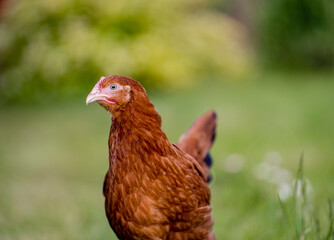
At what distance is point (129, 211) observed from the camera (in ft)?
6.27

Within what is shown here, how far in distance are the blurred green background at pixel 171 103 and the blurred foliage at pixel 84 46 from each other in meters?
0.02

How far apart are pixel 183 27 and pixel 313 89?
265cm

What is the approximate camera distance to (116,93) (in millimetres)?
1831

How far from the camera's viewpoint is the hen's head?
71.6 inches

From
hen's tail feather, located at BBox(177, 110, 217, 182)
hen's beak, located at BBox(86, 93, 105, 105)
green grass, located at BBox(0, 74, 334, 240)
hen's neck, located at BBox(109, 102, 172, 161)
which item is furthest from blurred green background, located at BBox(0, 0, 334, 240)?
hen's beak, located at BBox(86, 93, 105, 105)

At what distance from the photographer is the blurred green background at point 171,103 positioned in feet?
11.3

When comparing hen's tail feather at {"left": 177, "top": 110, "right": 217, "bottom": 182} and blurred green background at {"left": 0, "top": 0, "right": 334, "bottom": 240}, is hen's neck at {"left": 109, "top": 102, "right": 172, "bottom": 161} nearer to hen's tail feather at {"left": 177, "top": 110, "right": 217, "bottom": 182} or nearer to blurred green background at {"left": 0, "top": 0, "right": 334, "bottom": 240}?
hen's tail feather at {"left": 177, "top": 110, "right": 217, "bottom": 182}

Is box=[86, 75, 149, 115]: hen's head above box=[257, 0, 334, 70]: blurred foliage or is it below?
below

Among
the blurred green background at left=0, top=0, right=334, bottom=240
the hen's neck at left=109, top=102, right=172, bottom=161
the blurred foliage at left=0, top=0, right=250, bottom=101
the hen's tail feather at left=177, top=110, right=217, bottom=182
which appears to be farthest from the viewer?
the blurred foliage at left=0, top=0, right=250, bottom=101

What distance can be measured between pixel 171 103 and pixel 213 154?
6.85 feet

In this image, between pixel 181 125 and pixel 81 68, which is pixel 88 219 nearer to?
pixel 181 125

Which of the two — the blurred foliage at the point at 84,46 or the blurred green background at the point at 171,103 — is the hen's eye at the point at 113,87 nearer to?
the blurred green background at the point at 171,103

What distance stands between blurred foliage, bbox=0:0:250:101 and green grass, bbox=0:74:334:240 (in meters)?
0.42

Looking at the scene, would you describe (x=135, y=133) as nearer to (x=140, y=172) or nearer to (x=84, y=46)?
(x=140, y=172)
